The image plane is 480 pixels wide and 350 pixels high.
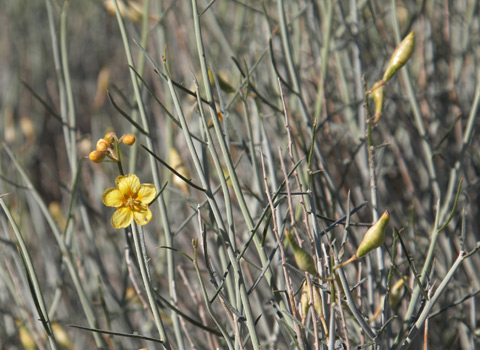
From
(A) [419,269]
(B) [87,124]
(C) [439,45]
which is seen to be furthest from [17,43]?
(A) [419,269]

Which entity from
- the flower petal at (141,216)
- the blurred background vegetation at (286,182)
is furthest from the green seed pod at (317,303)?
the flower petal at (141,216)

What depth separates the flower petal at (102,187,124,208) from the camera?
0.53m

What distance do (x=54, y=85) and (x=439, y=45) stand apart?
147 cm

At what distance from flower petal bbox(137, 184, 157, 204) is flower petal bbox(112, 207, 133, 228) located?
0.7 inches

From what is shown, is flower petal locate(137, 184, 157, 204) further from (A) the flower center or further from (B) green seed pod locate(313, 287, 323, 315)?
(B) green seed pod locate(313, 287, 323, 315)

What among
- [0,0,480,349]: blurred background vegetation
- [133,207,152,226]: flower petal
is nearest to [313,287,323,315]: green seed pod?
[0,0,480,349]: blurred background vegetation

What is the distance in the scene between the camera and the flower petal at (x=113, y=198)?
53 cm

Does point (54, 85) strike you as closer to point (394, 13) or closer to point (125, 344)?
point (125, 344)

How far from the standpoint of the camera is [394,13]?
719 millimetres

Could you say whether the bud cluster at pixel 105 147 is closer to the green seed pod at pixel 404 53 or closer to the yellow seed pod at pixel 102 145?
the yellow seed pod at pixel 102 145

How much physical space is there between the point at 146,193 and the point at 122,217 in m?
0.04

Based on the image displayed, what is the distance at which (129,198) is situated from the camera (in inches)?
21.3

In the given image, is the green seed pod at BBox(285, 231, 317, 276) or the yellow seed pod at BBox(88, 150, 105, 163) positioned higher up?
the yellow seed pod at BBox(88, 150, 105, 163)

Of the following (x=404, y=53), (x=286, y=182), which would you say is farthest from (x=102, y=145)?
(x=404, y=53)
